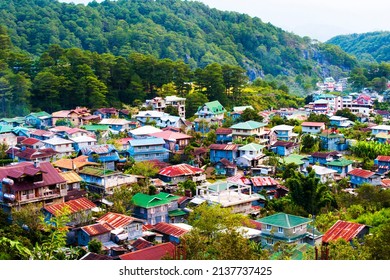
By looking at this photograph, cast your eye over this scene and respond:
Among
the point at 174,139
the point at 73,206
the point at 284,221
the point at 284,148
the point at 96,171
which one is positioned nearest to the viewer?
the point at 284,221

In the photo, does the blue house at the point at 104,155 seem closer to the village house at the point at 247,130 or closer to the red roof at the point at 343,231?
the village house at the point at 247,130

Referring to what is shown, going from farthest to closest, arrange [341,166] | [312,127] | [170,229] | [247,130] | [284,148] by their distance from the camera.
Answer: [312,127] < [247,130] < [284,148] < [341,166] < [170,229]

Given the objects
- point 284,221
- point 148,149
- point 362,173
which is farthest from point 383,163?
point 284,221

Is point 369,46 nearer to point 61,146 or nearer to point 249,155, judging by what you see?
point 249,155

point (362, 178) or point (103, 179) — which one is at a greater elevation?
point (103, 179)

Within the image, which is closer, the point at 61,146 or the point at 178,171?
the point at 178,171

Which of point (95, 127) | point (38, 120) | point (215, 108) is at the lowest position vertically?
point (95, 127)

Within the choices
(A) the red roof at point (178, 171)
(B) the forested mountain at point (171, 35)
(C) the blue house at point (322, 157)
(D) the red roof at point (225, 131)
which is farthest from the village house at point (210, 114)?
(B) the forested mountain at point (171, 35)

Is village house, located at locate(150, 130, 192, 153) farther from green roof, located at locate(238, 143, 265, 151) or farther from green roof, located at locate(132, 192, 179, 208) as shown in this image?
green roof, located at locate(132, 192, 179, 208)
